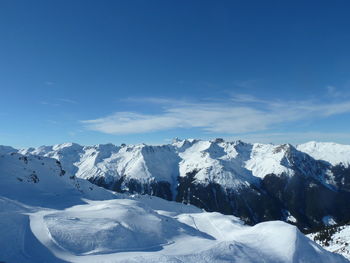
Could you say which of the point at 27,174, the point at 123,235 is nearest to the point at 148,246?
the point at 123,235

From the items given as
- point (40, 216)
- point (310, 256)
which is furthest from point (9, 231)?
point (310, 256)

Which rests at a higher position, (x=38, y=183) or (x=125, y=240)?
(x=38, y=183)

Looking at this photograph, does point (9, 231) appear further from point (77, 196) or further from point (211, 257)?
point (77, 196)

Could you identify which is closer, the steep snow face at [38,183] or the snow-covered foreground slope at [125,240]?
the snow-covered foreground slope at [125,240]

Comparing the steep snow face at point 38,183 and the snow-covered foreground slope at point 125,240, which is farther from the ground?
the steep snow face at point 38,183

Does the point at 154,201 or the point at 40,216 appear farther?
the point at 154,201

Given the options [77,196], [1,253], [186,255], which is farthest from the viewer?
[77,196]

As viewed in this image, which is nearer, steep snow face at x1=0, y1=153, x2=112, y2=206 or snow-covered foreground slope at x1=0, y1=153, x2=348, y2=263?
snow-covered foreground slope at x1=0, y1=153, x2=348, y2=263

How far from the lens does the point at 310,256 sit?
5756cm

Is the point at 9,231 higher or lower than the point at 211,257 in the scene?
higher

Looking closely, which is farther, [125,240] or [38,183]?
[38,183]

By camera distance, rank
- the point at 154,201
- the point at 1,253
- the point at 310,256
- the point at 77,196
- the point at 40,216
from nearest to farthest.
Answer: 1. the point at 1,253
2. the point at 310,256
3. the point at 40,216
4. the point at 77,196
5. the point at 154,201

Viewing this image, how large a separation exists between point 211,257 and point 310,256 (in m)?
22.7

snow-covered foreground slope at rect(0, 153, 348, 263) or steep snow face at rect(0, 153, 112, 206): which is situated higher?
steep snow face at rect(0, 153, 112, 206)
